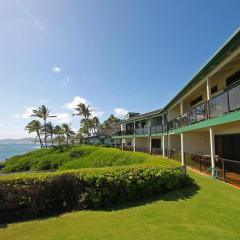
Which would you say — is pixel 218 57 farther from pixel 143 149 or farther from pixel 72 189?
pixel 143 149

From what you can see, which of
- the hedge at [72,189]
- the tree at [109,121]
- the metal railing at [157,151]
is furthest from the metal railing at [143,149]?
the tree at [109,121]

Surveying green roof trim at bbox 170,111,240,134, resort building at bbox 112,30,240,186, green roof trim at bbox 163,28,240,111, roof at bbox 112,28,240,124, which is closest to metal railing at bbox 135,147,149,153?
resort building at bbox 112,30,240,186

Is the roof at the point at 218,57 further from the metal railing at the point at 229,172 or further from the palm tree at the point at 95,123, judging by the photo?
the palm tree at the point at 95,123

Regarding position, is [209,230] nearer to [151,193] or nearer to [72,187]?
[151,193]

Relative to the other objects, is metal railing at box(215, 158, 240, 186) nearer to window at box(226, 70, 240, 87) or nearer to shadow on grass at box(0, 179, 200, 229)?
shadow on grass at box(0, 179, 200, 229)

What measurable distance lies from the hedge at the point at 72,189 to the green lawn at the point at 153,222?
658 mm

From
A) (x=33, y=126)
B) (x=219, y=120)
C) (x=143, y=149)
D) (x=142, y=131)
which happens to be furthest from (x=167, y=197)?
(x=33, y=126)

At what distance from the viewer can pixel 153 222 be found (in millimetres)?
7816

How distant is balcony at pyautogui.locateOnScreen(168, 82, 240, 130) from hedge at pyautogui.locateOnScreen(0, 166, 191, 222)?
4125mm

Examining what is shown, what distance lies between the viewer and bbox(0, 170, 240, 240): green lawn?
692 centimetres

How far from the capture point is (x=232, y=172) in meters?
13.6

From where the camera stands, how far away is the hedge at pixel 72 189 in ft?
30.9

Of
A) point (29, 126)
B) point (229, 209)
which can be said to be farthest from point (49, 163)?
point (229, 209)

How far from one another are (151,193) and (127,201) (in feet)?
3.70
